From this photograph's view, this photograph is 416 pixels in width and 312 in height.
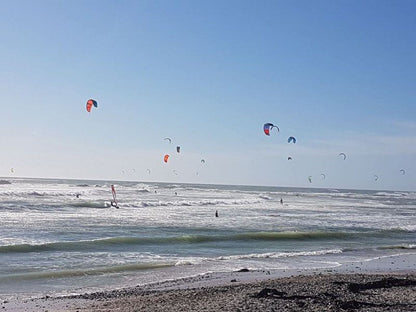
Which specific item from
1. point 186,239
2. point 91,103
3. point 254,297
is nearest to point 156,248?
point 186,239

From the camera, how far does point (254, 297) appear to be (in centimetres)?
855

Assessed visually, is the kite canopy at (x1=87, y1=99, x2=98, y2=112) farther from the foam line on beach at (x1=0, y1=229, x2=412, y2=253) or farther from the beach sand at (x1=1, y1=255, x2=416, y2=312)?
the beach sand at (x1=1, y1=255, x2=416, y2=312)

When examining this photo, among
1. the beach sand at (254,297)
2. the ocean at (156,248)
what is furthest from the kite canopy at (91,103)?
the beach sand at (254,297)

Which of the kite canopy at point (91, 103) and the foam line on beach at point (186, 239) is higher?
the kite canopy at point (91, 103)

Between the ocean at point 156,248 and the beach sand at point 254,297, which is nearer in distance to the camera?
the beach sand at point 254,297

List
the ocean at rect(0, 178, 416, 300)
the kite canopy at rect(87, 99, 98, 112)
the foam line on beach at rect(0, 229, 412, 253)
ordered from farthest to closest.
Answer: the kite canopy at rect(87, 99, 98, 112) < the foam line on beach at rect(0, 229, 412, 253) < the ocean at rect(0, 178, 416, 300)

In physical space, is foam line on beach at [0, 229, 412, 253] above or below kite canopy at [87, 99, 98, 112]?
below

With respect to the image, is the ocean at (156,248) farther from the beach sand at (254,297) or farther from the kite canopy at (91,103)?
the kite canopy at (91,103)

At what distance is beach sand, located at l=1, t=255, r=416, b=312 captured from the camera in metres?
7.91

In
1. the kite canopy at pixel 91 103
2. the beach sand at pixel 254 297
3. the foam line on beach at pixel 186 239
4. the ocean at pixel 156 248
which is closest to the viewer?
the beach sand at pixel 254 297

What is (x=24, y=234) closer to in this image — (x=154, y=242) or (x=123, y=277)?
(x=154, y=242)

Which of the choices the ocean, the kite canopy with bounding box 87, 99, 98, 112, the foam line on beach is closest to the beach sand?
the ocean

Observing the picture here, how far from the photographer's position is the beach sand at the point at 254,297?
7.91 metres

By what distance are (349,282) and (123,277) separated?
544 centimetres
